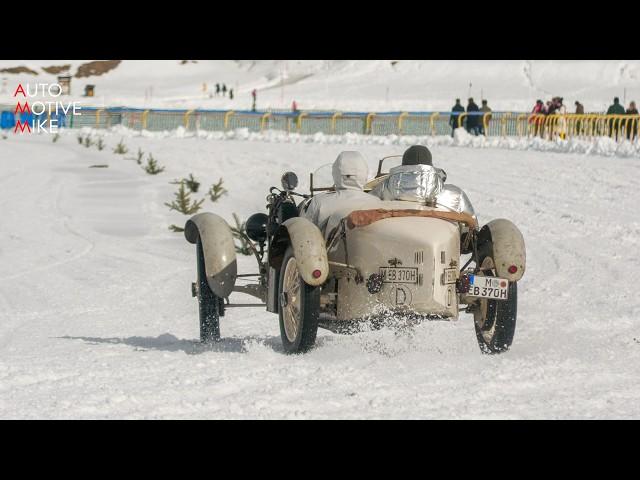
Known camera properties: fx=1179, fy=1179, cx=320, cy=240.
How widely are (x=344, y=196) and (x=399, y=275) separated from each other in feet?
3.78

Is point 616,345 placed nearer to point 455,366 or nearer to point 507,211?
point 455,366

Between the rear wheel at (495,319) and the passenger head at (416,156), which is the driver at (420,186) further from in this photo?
the rear wheel at (495,319)

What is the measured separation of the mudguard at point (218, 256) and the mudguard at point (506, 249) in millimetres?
2182

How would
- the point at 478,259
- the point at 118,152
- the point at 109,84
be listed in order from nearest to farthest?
1. the point at 478,259
2. the point at 118,152
3. the point at 109,84

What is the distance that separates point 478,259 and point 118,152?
27434 millimetres

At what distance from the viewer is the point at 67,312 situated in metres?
13.9

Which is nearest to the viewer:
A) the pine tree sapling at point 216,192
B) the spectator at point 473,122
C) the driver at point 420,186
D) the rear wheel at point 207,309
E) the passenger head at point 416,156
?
the driver at point 420,186

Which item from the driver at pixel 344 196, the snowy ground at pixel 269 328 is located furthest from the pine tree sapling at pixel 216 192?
the driver at pixel 344 196

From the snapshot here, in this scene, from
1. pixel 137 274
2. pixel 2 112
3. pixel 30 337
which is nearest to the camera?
pixel 30 337

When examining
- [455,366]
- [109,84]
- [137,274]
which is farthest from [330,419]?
[109,84]

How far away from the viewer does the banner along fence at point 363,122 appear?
112 feet

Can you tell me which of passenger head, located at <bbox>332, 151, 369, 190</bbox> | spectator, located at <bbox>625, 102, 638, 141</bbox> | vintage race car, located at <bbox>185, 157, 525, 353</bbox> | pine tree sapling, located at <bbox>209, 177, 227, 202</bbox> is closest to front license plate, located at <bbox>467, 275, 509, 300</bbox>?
vintage race car, located at <bbox>185, 157, 525, 353</bbox>

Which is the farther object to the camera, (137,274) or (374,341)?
(137,274)

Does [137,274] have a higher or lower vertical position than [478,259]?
lower
